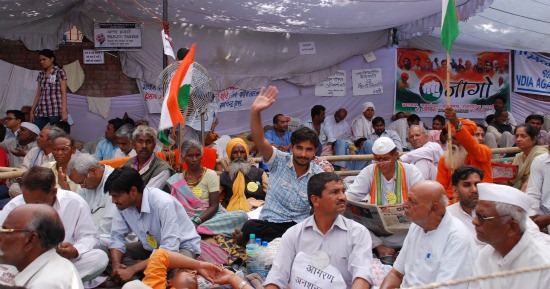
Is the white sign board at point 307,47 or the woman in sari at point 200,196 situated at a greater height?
the white sign board at point 307,47

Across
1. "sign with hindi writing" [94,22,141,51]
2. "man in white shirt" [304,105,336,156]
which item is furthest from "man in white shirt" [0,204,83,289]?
"man in white shirt" [304,105,336,156]

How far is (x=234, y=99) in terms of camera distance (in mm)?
11062

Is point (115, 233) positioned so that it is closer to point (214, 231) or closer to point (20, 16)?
point (214, 231)

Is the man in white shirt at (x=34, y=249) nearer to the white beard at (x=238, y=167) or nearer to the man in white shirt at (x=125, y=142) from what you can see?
the white beard at (x=238, y=167)

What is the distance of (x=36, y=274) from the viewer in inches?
132

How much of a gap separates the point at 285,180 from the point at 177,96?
125 cm

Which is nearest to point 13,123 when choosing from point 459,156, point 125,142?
point 125,142

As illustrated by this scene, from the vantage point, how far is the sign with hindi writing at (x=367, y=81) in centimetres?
1195

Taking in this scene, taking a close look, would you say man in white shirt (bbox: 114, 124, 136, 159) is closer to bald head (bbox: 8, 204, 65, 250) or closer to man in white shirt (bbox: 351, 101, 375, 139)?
bald head (bbox: 8, 204, 65, 250)

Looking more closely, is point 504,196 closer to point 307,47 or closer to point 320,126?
point 320,126

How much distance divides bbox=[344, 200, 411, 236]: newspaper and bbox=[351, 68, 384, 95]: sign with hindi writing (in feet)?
21.5

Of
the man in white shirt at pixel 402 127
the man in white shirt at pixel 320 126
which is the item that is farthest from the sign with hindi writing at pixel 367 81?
the man in white shirt at pixel 320 126

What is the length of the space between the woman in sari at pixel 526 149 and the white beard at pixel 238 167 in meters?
2.87

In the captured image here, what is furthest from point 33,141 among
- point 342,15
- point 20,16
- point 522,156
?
point 522,156
